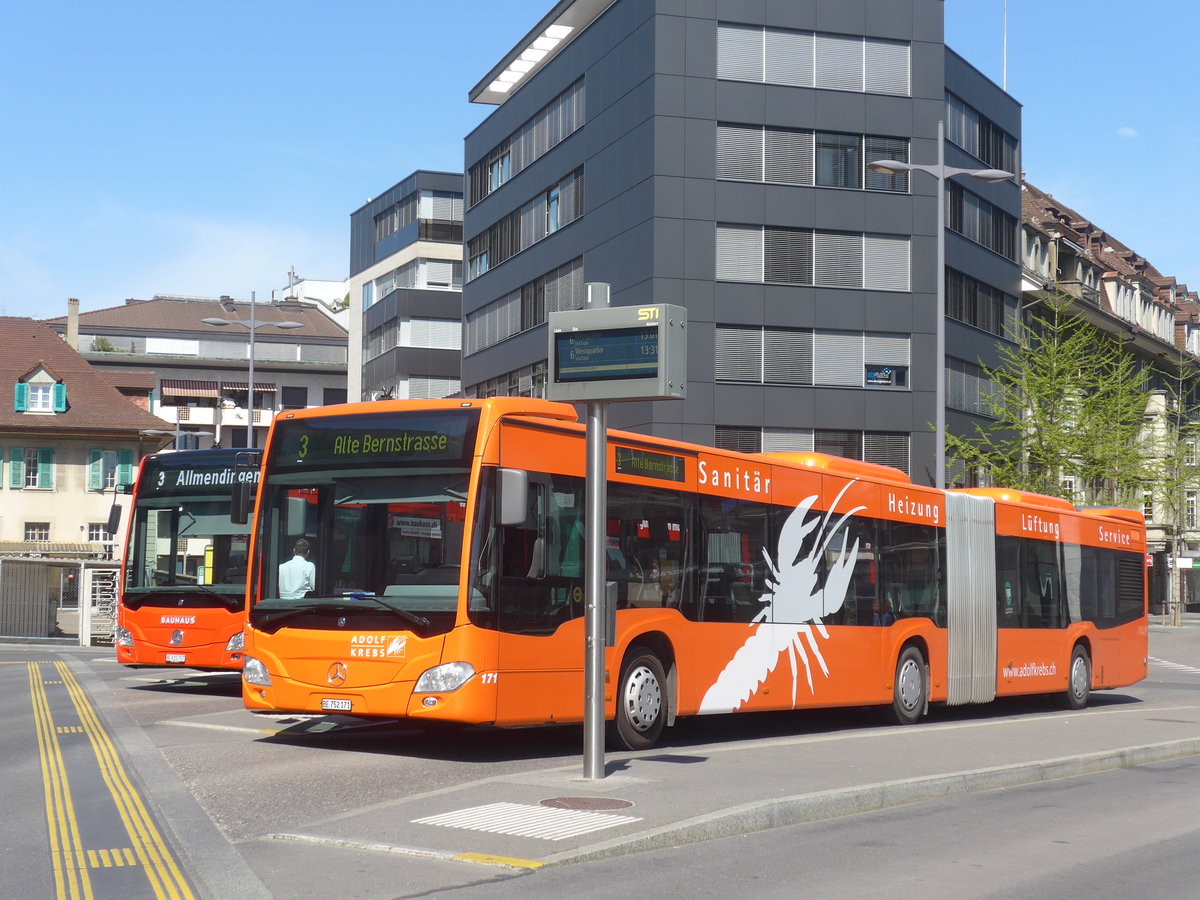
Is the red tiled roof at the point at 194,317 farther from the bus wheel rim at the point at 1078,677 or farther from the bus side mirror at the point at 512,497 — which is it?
the bus side mirror at the point at 512,497

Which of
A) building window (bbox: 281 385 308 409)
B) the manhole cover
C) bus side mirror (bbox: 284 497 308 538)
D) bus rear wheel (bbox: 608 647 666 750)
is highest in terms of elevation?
building window (bbox: 281 385 308 409)

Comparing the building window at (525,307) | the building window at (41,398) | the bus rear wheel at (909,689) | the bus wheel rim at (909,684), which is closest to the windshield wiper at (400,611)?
the bus rear wheel at (909,689)

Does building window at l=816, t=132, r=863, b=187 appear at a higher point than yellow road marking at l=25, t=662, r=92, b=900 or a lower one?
higher

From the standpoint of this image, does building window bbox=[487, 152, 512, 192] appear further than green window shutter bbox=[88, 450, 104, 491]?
No

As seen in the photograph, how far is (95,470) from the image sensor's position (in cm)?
6325

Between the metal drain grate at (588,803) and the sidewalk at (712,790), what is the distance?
0.01 meters

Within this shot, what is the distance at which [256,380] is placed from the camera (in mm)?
88125

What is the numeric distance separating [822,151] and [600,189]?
6731mm

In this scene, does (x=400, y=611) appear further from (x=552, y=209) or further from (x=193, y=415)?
(x=193, y=415)

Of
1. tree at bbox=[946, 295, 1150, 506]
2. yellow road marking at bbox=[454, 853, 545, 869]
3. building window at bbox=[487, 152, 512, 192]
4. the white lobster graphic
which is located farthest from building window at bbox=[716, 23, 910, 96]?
yellow road marking at bbox=[454, 853, 545, 869]

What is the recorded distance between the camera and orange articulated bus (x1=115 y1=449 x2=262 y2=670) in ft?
60.8

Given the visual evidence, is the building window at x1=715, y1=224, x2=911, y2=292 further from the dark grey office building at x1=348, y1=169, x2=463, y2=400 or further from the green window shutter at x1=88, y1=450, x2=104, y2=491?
the green window shutter at x1=88, y1=450, x2=104, y2=491

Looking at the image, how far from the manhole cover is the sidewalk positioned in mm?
11

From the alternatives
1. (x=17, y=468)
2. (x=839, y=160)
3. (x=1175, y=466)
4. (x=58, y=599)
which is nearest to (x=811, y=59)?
(x=839, y=160)
